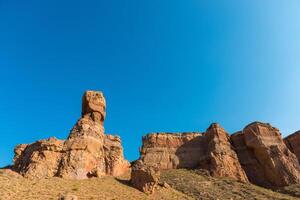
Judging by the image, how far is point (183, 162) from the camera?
60.7 m

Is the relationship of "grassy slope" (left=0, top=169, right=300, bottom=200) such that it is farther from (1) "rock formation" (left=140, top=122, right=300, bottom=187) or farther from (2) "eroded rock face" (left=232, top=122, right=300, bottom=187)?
(1) "rock formation" (left=140, top=122, right=300, bottom=187)

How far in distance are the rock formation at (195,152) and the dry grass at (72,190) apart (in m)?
17.0

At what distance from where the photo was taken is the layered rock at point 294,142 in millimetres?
63156

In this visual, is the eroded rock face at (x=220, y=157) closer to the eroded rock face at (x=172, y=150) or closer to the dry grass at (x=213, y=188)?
the eroded rock face at (x=172, y=150)

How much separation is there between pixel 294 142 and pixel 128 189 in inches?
1702

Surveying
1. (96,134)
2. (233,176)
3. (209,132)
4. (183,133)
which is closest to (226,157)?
(233,176)

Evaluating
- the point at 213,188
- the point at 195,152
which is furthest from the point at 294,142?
the point at 213,188

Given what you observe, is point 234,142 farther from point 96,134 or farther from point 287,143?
point 96,134

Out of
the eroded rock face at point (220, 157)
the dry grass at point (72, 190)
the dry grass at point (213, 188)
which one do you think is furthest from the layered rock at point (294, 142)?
the dry grass at point (72, 190)

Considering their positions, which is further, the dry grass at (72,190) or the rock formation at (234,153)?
the rock formation at (234,153)

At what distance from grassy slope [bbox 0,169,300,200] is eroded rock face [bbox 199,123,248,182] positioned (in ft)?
9.53

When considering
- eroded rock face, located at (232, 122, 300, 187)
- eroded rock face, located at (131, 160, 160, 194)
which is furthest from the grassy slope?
eroded rock face, located at (232, 122, 300, 187)

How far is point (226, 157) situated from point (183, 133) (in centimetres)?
1484

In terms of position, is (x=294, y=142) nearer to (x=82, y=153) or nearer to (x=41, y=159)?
(x=82, y=153)
